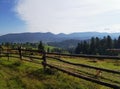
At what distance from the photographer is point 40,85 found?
46.2 feet

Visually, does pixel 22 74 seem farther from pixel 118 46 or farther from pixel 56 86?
pixel 118 46

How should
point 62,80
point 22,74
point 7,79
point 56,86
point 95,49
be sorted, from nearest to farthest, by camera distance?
point 56,86
point 62,80
point 7,79
point 22,74
point 95,49

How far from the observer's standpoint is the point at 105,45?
126 meters

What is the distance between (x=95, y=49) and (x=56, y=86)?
113677mm

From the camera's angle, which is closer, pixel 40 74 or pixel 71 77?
pixel 71 77

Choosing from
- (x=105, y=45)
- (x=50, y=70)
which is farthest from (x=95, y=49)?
(x=50, y=70)

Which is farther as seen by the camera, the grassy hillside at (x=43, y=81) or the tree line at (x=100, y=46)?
the tree line at (x=100, y=46)

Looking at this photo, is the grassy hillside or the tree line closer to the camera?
the grassy hillside

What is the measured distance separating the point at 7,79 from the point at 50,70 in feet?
10.4

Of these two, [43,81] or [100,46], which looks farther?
[100,46]

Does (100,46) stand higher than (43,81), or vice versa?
(43,81)

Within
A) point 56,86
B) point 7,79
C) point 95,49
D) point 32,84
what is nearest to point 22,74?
point 7,79

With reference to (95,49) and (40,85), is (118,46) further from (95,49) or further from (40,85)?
(40,85)

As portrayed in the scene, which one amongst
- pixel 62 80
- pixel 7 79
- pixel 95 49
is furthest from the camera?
pixel 95 49
